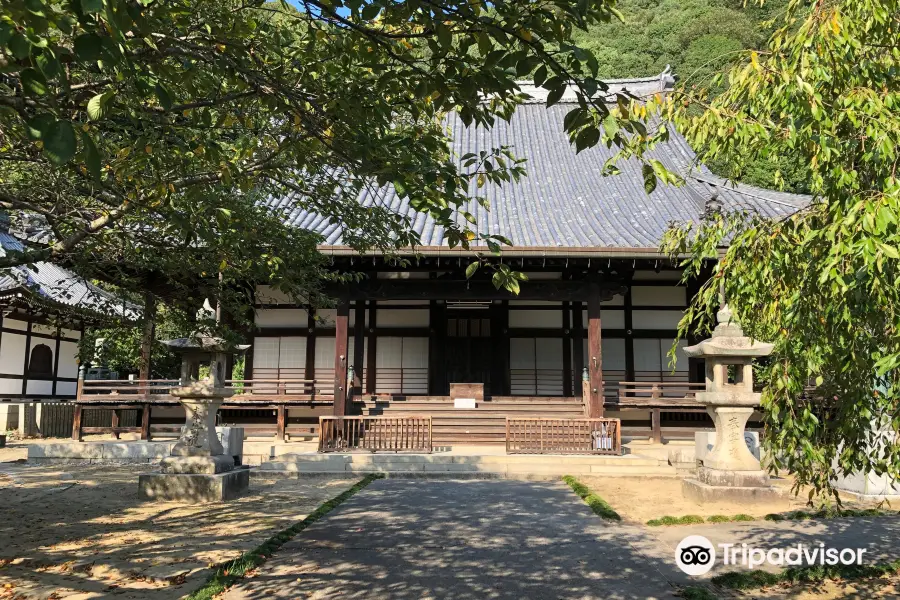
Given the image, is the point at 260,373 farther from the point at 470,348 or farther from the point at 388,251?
the point at 388,251

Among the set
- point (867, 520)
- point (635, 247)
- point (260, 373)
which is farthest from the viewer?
point (260, 373)

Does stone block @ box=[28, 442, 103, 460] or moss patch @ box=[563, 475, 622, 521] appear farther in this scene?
stone block @ box=[28, 442, 103, 460]

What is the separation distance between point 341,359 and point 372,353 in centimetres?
331

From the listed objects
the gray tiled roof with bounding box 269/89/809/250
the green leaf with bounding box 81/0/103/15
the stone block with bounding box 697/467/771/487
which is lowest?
the stone block with bounding box 697/467/771/487

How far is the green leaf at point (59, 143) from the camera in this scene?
1.85 meters

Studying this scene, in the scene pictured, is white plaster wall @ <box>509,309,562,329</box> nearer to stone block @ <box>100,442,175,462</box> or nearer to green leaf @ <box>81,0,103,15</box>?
stone block @ <box>100,442,175,462</box>

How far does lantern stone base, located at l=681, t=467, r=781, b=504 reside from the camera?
27.5 feet

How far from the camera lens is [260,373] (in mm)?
17750

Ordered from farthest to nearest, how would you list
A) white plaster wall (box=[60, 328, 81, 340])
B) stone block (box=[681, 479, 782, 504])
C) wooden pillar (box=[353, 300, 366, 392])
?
white plaster wall (box=[60, 328, 81, 340]) → wooden pillar (box=[353, 300, 366, 392]) → stone block (box=[681, 479, 782, 504])

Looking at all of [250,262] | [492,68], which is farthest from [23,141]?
[492,68]

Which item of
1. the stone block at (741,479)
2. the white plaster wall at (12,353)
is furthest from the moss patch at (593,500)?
the white plaster wall at (12,353)

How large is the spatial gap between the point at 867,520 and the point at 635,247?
7660mm

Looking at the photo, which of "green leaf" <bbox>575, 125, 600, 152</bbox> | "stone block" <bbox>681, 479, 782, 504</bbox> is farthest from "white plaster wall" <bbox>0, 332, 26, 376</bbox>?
"green leaf" <bbox>575, 125, 600, 152</bbox>

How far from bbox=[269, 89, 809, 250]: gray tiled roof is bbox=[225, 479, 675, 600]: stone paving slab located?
7018 millimetres
